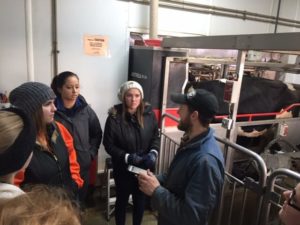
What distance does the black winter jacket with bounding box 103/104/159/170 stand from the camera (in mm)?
2055

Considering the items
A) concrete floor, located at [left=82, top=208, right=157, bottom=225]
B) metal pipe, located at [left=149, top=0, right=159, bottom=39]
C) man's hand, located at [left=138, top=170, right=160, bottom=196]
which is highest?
metal pipe, located at [left=149, top=0, right=159, bottom=39]

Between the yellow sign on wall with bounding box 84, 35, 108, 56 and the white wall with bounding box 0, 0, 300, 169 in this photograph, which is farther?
the yellow sign on wall with bounding box 84, 35, 108, 56

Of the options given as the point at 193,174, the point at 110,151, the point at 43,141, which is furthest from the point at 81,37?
the point at 193,174

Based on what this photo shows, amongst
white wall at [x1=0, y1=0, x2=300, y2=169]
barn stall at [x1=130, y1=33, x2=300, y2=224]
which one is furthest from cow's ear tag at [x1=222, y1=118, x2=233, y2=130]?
white wall at [x1=0, y1=0, x2=300, y2=169]

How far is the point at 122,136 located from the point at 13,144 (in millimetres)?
1322

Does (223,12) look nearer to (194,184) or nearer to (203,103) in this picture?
(203,103)

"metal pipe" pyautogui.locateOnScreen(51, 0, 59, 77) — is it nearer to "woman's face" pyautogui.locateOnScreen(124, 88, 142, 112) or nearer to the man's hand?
"woman's face" pyautogui.locateOnScreen(124, 88, 142, 112)

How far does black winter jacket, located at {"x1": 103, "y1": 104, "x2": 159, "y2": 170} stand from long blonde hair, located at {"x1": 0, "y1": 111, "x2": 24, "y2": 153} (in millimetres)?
1268

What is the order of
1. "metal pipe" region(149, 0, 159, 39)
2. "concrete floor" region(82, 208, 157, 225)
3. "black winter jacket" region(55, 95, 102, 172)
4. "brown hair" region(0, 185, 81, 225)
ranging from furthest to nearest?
"metal pipe" region(149, 0, 159, 39) < "concrete floor" region(82, 208, 157, 225) < "black winter jacket" region(55, 95, 102, 172) < "brown hair" region(0, 185, 81, 225)

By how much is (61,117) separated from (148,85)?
1.03 metres

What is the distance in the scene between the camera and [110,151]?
6.78 ft

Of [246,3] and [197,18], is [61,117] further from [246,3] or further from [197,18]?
[246,3]

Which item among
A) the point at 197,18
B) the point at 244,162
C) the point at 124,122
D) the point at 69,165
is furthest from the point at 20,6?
the point at 244,162

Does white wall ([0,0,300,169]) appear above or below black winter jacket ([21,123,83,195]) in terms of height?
above
